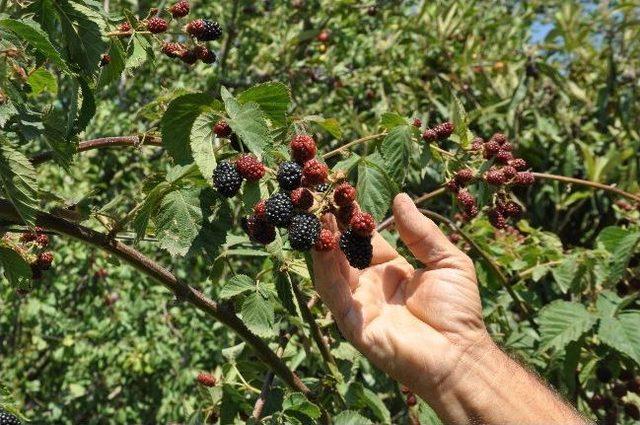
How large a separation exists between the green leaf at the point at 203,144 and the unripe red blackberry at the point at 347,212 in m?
0.24

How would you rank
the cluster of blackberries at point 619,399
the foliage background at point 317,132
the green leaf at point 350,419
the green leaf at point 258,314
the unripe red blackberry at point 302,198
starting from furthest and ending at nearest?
the foliage background at point 317,132, the cluster of blackberries at point 619,399, the green leaf at point 350,419, the green leaf at point 258,314, the unripe red blackberry at point 302,198

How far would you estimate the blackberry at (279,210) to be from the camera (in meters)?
1.12

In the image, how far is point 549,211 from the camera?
4.03m

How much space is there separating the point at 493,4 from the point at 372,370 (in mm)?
3910

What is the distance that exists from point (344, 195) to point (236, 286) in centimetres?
50

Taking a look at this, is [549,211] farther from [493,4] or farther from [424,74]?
[493,4]

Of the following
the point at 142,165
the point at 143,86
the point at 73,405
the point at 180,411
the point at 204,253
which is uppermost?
the point at 204,253

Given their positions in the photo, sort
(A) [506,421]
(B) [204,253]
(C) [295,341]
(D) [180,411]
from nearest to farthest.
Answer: (B) [204,253], (A) [506,421], (C) [295,341], (D) [180,411]

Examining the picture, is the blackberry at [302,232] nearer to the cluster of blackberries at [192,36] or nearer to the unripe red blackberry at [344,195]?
the unripe red blackberry at [344,195]

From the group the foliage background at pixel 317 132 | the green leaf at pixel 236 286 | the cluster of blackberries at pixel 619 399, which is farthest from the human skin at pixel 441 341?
the foliage background at pixel 317 132

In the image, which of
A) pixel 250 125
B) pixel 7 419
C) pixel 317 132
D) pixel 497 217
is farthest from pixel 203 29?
pixel 317 132

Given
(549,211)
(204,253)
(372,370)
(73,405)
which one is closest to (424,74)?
(549,211)

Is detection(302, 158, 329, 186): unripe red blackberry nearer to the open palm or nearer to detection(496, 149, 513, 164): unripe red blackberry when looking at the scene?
the open palm

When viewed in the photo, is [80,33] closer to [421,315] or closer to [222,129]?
[222,129]
